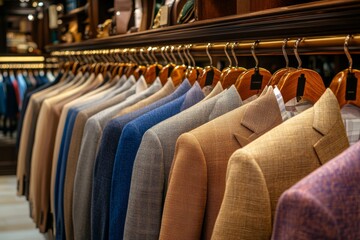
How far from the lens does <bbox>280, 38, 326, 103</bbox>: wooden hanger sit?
1394 mm

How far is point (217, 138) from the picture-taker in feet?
4.57

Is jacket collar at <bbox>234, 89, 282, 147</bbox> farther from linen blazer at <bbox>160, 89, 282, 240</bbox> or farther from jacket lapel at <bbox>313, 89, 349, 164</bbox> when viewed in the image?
jacket lapel at <bbox>313, 89, 349, 164</bbox>

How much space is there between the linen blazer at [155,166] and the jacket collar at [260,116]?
0.58 ft

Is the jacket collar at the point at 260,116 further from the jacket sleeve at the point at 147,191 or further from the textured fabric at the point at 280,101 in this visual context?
the jacket sleeve at the point at 147,191

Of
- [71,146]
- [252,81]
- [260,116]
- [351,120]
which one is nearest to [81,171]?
[71,146]

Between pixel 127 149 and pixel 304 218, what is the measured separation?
0.97 m

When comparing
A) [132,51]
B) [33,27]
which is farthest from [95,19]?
[33,27]

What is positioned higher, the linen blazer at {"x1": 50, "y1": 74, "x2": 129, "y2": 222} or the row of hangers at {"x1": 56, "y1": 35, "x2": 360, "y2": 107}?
the row of hangers at {"x1": 56, "y1": 35, "x2": 360, "y2": 107}

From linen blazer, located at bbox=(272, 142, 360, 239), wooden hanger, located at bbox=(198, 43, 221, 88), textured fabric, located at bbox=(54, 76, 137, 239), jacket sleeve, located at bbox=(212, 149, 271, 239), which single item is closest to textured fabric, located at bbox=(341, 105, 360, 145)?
jacket sleeve, located at bbox=(212, 149, 271, 239)

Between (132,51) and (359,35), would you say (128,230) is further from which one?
(132,51)

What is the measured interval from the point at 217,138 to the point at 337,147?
0.31 meters

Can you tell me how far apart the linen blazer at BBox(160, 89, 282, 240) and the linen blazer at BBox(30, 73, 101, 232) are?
172 centimetres

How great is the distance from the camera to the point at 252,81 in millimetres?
1604

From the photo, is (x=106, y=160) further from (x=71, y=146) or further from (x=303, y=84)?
(x=303, y=84)
